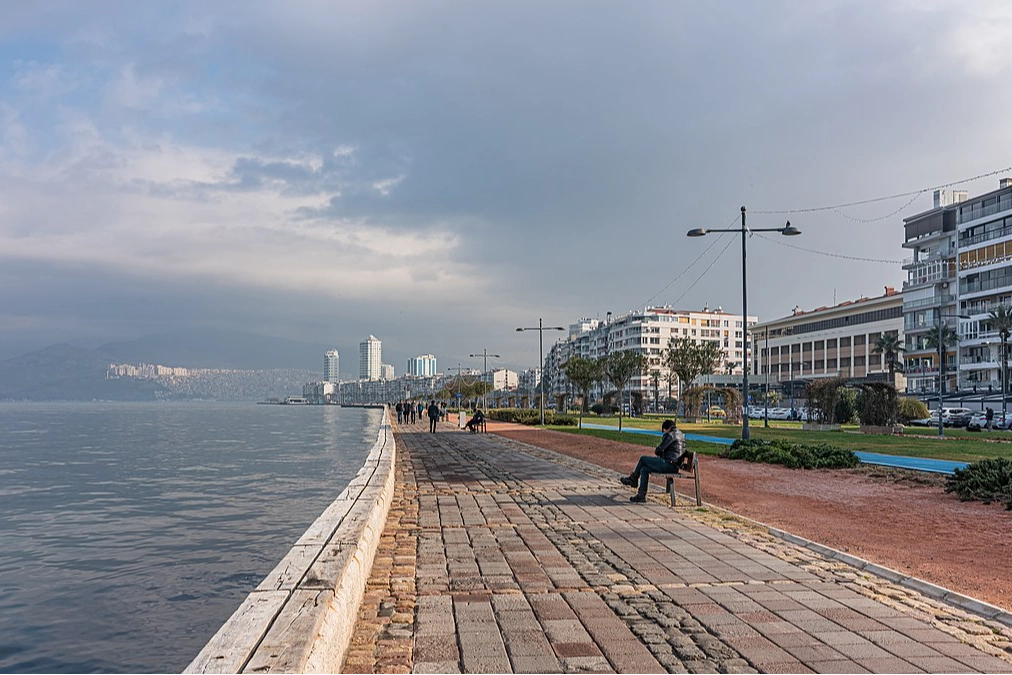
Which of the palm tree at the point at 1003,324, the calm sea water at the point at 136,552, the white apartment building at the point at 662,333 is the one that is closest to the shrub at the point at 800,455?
the calm sea water at the point at 136,552

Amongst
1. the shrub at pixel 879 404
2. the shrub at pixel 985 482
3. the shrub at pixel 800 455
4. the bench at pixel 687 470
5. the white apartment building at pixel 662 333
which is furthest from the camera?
the white apartment building at pixel 662 333

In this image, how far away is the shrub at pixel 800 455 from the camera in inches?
696

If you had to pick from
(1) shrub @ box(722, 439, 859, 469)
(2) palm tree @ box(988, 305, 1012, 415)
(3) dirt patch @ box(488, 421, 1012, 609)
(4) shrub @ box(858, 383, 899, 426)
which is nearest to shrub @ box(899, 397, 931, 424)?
(4) shrub @ box(858, 383, 899, 426)

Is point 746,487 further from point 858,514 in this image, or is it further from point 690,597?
point 690,597

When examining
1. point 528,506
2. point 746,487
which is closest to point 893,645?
point 528,506

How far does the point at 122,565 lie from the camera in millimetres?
11523

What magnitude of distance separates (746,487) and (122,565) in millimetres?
10260

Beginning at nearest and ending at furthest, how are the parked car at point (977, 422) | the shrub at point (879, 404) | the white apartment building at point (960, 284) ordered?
the shrub at point (879, 404), the parked car at point (977, 422), the white apartment building at point (960, 284)

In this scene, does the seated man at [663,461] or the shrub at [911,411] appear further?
the shrub at [911,411]

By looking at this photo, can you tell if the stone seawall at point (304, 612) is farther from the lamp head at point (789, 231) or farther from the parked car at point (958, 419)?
the parked car at point (958, 419)

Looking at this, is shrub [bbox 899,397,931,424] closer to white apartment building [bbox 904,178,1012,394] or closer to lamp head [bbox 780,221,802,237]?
white apartment building [bbox 904,178,1012,394]

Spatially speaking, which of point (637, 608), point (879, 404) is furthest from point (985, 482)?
point (879, 404)

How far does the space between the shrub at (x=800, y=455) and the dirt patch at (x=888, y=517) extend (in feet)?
1.22

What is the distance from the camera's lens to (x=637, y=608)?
539 centimetres
